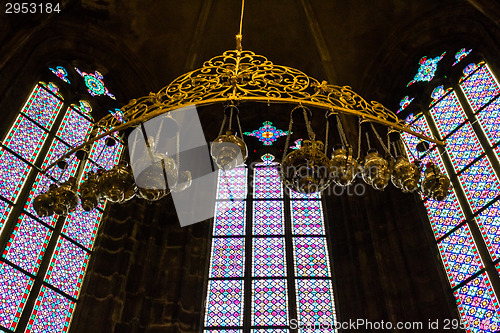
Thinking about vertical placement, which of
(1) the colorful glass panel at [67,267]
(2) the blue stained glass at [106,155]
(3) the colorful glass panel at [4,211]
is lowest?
(1) the colorful glass panel at [67,267]

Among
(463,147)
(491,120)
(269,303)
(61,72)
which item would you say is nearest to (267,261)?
(269,303)

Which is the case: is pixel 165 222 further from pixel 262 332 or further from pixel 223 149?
pixel 223 149

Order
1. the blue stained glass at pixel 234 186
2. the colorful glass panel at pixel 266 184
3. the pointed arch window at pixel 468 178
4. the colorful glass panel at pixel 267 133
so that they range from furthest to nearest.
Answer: the colorful glass panel at pixel 267 133 < the blue stained glass at pixel 234 186 < the colorful glass panel at pixel 266 184 < the pointed arch window at pixel 468 178

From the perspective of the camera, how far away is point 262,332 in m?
8.58

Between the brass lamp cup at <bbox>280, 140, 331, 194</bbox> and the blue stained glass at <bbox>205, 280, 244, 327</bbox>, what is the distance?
134 inches

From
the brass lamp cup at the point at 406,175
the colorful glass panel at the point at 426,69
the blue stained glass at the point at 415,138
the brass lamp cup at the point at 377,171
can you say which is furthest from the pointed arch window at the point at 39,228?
the colorful glass panel at the point at 426,69

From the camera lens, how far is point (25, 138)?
31.1ft

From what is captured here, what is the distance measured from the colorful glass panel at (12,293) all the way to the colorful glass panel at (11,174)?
1.11 metres

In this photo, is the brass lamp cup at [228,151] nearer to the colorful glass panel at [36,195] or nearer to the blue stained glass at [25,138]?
the colorful glass panel at [36,195]

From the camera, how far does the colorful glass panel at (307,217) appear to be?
1019 cm

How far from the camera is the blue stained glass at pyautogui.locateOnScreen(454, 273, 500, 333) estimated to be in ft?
24.8

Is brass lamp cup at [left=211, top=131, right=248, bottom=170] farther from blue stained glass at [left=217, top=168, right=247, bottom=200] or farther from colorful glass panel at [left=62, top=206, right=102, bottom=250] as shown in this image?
blue stained glass at [left=217, top=168, right=247, bottom=200]

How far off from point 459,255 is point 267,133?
489cm

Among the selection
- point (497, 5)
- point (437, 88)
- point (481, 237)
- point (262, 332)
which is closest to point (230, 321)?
point (262, 332)
